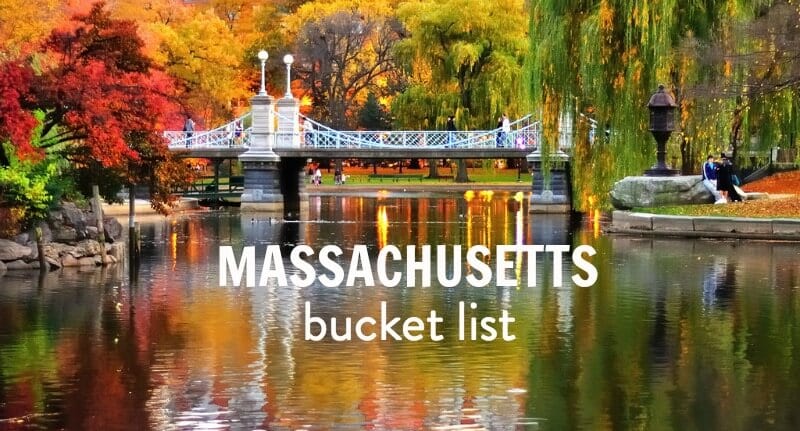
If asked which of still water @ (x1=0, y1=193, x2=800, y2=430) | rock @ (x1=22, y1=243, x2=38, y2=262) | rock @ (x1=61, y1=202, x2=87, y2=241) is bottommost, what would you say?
still water @ (x1=0, y1=193, x2=800, y2=430)

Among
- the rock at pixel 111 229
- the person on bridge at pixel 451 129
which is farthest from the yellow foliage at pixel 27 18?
the rock at pixel 111 229

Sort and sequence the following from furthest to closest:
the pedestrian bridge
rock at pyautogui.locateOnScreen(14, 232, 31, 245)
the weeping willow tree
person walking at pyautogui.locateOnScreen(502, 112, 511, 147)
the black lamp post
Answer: person walking at pyautogui.locateOnScreen(502, 112, 511, 147), the pedestrian bridge, the weeping willow tree, the black lamp post, rock at pyautogui.locateOnScreen(14, 232, 31, 245)

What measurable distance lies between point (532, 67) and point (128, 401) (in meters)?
27.5

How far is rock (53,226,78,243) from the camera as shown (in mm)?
25828

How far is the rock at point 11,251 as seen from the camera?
24531mm

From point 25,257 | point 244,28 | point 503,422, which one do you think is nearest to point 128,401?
point 503,422

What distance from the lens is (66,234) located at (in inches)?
1021

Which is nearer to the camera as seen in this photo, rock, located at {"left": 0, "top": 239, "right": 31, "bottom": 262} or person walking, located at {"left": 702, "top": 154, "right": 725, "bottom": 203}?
rock, located at {"left": 0, "top": 239, "right": 31, "bottom": 262}

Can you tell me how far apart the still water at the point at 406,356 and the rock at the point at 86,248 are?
1199 mm

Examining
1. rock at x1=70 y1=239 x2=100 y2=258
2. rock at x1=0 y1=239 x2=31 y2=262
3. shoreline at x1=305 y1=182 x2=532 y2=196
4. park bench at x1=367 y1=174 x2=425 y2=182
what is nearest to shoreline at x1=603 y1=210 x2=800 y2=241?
rock at x1=70 y1=239 x2=100 y2=258

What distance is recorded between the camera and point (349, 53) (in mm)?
77188

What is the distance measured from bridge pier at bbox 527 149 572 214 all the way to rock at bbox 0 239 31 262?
25.7 metres

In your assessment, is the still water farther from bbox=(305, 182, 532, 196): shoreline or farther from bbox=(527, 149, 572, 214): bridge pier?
bbox=(305, 182, 532, 196): shoreline

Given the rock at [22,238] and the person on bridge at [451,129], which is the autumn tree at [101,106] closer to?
the rock at [22,238]
